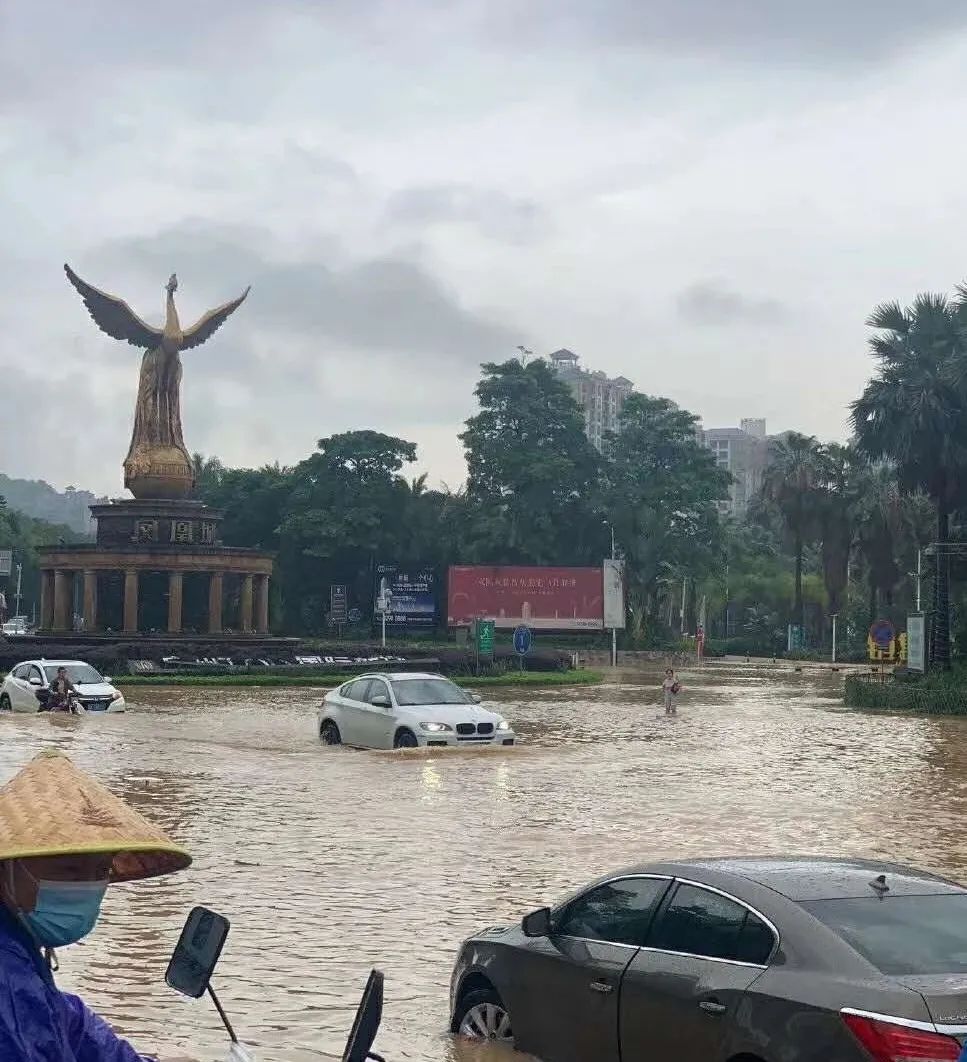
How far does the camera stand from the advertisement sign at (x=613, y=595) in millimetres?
83675

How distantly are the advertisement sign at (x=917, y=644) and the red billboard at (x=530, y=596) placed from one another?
4179 cm

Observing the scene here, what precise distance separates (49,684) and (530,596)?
54.3 meters

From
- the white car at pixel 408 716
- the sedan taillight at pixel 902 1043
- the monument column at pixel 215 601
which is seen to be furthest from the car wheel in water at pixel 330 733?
the monument column at pixel 215 601

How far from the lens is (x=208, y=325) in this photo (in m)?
77.3

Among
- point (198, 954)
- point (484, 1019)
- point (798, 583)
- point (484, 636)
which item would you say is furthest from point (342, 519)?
point (198, 954)

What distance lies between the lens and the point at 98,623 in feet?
237

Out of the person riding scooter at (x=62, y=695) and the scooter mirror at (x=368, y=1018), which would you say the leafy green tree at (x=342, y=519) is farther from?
the scooter mirror at (x=368, y=1018)

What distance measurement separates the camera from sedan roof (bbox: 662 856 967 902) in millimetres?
7242

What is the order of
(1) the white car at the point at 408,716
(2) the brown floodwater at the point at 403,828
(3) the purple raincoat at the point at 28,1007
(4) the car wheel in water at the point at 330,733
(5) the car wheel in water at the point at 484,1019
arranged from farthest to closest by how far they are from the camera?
1. (4) the car wheel in water at the point at 330,733
2. (1) the white car at the point at 408,716
3. (2) the brown floodwater at the point at 403,828
4. (5) the car wheel in water at the point at 484,1019
5. (3) the purple raincoat at the point at 28,1007

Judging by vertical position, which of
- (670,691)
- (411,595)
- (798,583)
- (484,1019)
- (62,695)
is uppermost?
(798,583)

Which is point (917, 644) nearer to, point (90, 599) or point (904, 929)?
point (90, 599)

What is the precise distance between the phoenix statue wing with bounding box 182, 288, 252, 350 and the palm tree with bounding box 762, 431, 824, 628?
3107 cm

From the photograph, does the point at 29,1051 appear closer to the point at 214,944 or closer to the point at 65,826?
the point at 65,826

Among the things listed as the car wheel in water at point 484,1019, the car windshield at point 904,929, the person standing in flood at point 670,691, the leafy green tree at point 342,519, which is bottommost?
the car wheel in water at point 484,1019
